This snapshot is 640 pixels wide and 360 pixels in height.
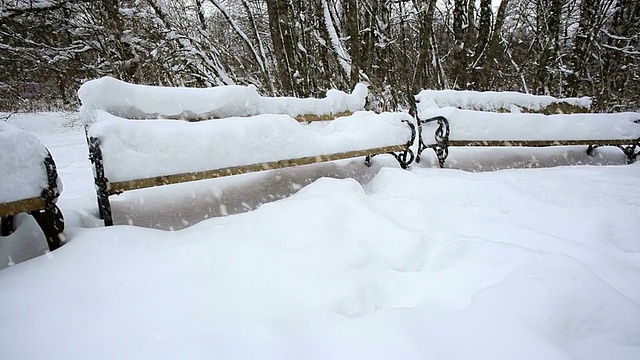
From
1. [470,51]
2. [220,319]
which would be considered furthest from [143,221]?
[470,51]

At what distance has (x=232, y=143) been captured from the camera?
225cm

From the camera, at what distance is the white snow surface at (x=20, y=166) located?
61.2 inches

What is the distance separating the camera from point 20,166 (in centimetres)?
162

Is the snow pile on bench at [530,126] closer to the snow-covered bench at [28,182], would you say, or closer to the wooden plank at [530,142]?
the wooden plank at [530,142]

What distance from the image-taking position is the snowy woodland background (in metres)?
5.44

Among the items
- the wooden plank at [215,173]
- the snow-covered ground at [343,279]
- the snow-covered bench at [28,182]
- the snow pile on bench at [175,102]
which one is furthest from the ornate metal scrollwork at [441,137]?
the snow-covered bench at [28,182]

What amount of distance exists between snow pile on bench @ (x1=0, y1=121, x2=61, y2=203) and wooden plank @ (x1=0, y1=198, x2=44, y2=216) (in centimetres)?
2

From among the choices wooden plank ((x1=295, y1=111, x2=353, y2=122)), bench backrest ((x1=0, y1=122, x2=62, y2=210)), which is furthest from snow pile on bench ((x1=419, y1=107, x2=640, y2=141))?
bench backrest ((x1=0, y1=122, x2=62, y2=210))

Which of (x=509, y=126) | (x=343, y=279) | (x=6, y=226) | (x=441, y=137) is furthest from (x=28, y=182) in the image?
(x=509, y=126)

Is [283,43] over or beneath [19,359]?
over

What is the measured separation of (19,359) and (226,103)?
218 cm

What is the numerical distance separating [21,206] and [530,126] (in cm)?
462

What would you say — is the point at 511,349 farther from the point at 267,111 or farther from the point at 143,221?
the point at 267,111

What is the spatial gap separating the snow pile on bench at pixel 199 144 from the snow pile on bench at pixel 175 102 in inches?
7.3
